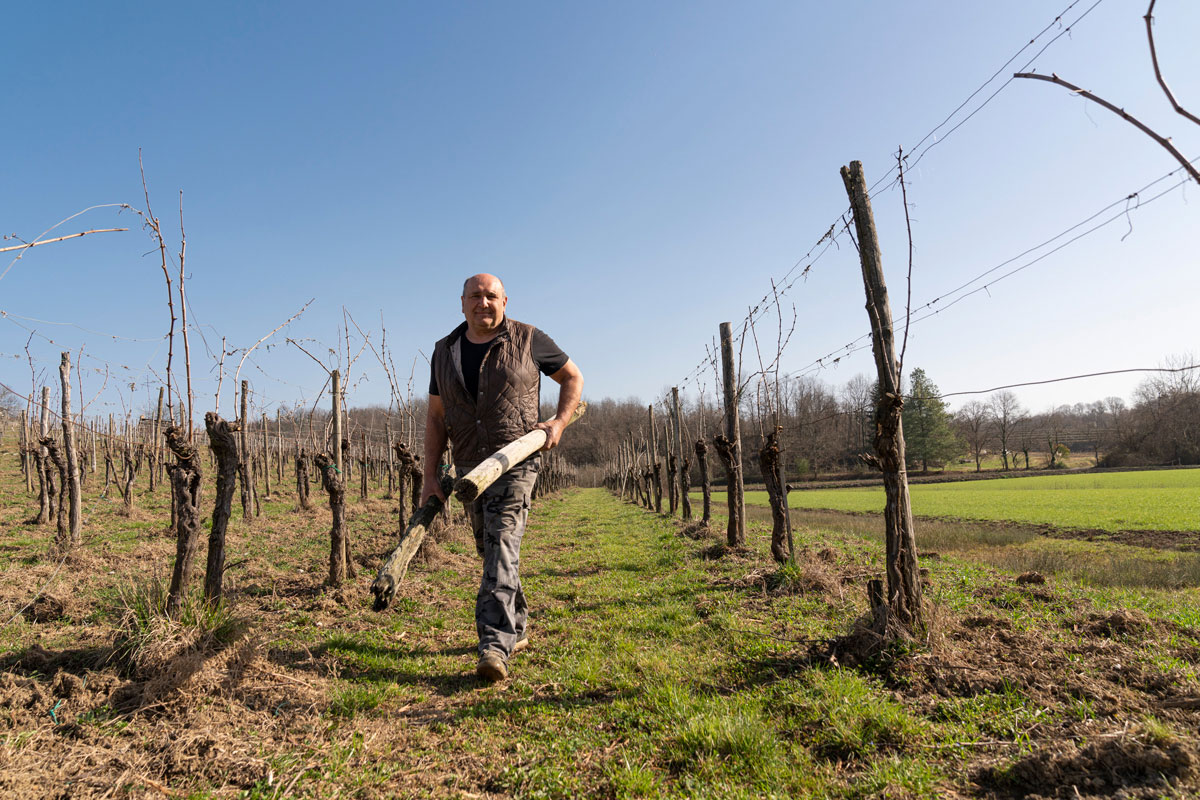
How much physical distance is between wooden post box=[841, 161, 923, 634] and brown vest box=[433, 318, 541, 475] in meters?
2.36

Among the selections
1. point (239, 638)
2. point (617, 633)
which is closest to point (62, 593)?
point (239, 638)

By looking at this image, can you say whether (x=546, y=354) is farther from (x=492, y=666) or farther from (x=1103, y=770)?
(x=1103, y=770)

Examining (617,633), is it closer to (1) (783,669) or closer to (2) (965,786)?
(1) (783,669)

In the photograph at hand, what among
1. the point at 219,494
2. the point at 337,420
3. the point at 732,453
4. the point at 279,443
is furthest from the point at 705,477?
the point at 279,443

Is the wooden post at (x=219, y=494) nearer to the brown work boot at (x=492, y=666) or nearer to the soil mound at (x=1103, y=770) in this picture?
the brown work boot at (x=492, y=666)

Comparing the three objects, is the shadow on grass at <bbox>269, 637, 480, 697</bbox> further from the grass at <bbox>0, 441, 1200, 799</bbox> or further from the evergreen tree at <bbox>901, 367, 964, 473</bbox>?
the evergreen tree at <bbox>901, 367, 964, 473</bbox>

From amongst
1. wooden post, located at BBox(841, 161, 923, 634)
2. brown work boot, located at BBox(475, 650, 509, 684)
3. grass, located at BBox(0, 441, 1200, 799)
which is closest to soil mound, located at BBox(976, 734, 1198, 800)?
grass, located at BBox(0, 441, 1200, 799)

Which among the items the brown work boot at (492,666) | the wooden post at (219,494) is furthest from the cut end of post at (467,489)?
the wooden post at (219,494)

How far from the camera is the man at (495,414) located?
3297 millimetres

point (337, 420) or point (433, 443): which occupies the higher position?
point (337, 420)

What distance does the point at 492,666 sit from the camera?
3.07m

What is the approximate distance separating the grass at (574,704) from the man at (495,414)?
1.56ft

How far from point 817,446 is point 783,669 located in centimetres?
5140

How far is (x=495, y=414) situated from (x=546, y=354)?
0.58 metres
